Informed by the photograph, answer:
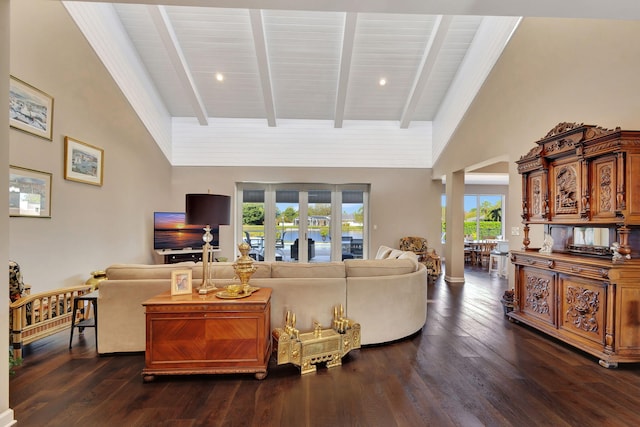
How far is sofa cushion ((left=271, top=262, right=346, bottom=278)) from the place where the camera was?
3.09 meters

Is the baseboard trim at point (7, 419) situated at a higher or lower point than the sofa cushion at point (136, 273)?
lower

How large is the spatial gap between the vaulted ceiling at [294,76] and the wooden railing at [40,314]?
355 centimetres

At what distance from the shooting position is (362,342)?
309cm

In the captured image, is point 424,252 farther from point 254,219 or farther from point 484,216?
point 484,216

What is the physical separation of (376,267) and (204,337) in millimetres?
1800

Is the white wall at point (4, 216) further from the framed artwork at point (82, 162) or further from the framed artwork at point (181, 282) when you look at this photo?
the framed artwork at point (82, 162)

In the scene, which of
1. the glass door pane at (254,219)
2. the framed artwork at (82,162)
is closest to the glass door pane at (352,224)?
the glass door pane at (254,219)

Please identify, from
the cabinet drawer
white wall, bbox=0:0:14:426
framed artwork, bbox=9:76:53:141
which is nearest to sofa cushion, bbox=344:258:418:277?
the cabinet drawer

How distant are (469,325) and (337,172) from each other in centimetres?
462

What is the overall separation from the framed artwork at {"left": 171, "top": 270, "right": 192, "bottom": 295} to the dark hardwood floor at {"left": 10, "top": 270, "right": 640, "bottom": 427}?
0.68 metres

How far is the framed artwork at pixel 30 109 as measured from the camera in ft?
10.3

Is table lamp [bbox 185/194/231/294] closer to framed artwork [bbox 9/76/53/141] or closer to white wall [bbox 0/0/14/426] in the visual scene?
white wall [bbox 0/0/14/426]

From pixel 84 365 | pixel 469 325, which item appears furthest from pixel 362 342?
pixel 84 365

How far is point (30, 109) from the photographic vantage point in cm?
335
